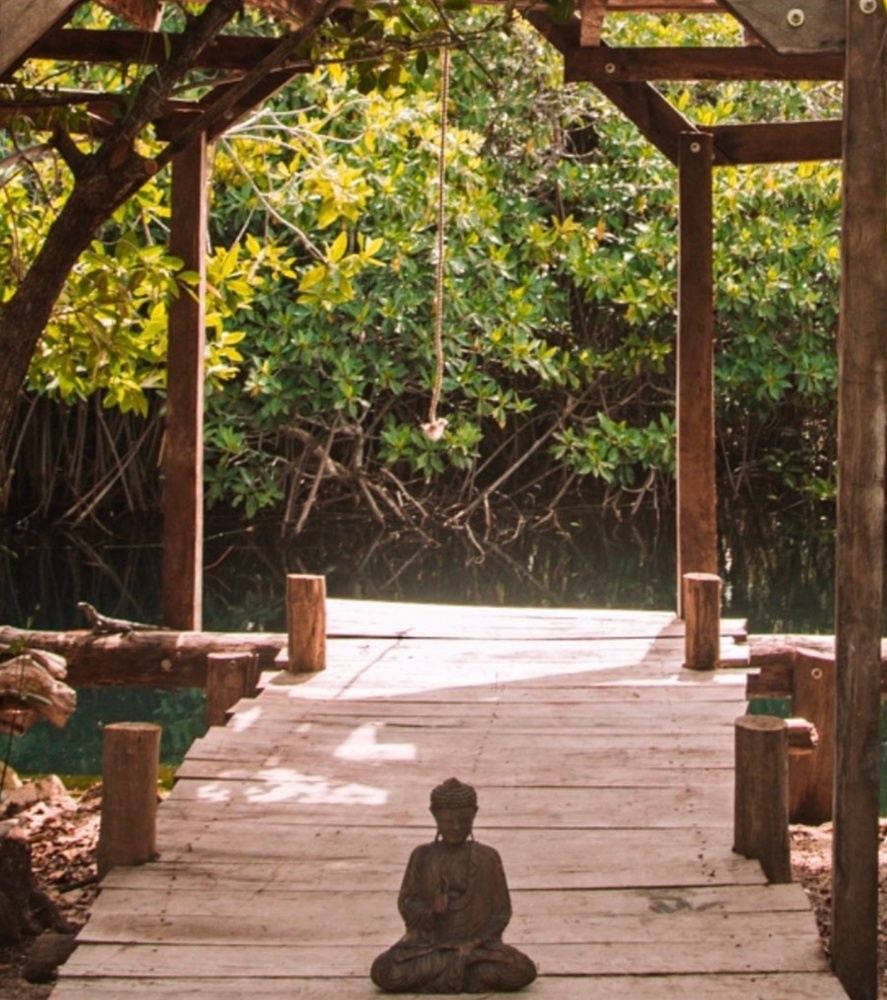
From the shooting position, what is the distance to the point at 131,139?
4355 millimetres

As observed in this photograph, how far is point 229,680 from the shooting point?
595 centimetres

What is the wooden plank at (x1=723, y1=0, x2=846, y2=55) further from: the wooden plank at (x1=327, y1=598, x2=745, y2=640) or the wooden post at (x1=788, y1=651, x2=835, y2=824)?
the wooden post at (x1=788, y1=651, x2=835, y2=824)

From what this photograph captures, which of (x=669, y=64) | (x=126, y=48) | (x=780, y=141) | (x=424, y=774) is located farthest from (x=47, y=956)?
(x=780, y=141)

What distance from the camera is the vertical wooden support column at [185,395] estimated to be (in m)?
6.50

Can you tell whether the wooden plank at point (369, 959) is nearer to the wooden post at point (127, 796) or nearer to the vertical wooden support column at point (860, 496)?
the vertical wooden support column at point (860, 496)

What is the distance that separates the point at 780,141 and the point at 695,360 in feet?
2.96

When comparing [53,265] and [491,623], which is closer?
[53,265]

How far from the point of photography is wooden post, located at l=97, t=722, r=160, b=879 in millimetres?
4188

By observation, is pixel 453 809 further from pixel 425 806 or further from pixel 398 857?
pixel 425 806

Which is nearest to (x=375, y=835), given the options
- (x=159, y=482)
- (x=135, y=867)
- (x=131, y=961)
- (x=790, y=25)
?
(x=135, y=867)

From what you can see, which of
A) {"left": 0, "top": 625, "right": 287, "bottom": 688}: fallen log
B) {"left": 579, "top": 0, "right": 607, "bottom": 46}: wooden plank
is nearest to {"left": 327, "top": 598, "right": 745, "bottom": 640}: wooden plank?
{"left": 0, "top": 625, "right": 287, "bottom": 688}: fallen log

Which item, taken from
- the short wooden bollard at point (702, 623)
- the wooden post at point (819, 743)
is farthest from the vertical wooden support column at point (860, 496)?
the wooden post at point (819, 743)

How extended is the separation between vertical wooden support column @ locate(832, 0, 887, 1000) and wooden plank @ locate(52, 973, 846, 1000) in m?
0.35

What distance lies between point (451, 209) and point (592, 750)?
656cm
